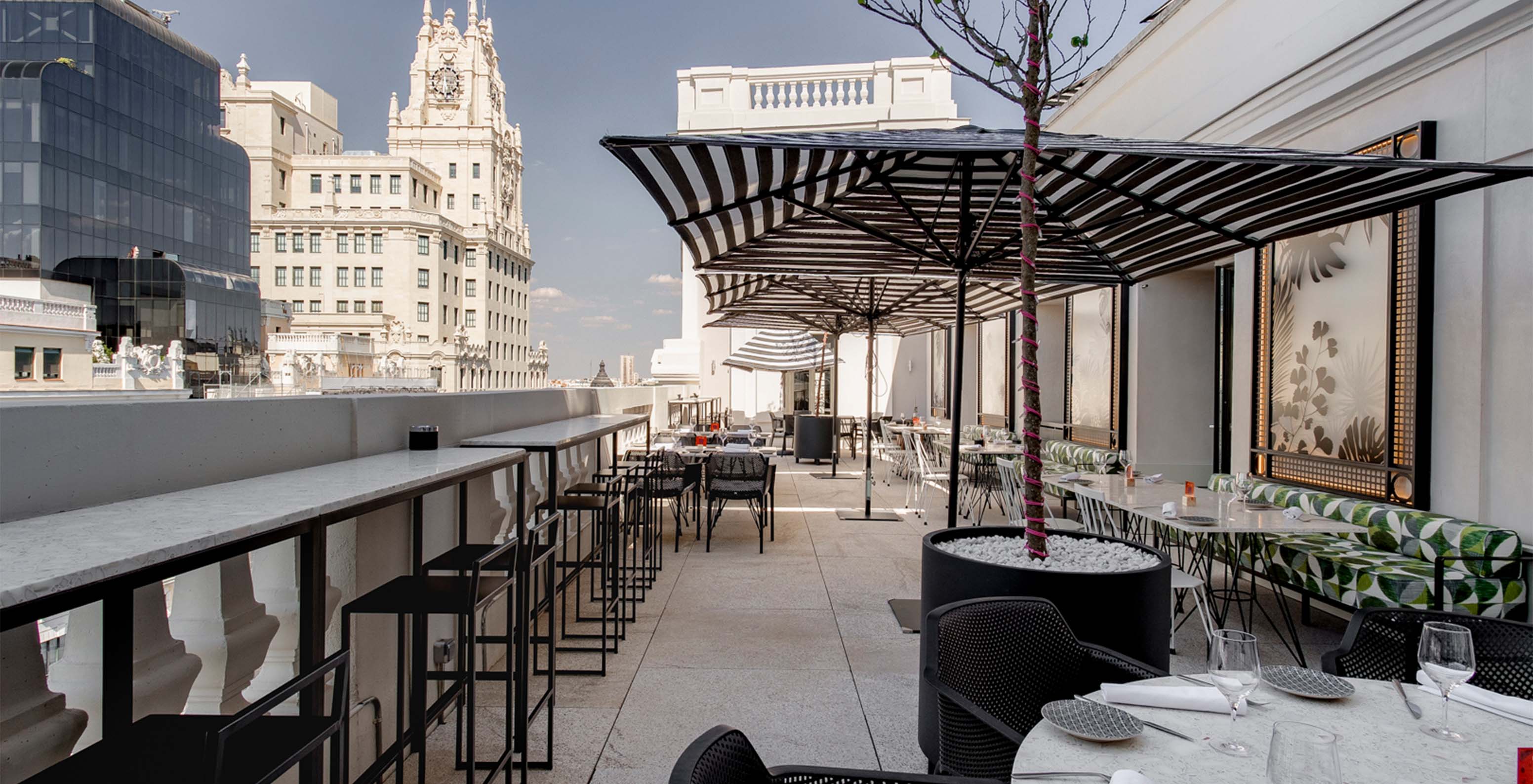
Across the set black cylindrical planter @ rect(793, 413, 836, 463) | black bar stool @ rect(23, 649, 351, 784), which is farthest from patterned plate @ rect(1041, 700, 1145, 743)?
black cylindrical planter @ rect(793, 413, 836, 463)

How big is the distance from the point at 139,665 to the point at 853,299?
8895 millimetres

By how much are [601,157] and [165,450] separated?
2.28 metres

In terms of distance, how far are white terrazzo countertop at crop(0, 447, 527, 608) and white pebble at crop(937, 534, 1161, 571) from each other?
6.85 ft

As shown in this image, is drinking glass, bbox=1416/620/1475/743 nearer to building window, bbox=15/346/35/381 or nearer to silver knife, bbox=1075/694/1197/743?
silver knife, bbox=1075/694/1197/743

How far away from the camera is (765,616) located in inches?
190

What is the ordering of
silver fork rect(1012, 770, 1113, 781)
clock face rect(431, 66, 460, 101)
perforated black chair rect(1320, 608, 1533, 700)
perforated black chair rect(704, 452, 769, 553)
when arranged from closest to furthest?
1. silver fork rect(1012, 770, 1113, 781)
2. perforated black chair rect(1320, 608, 1533, 700)
3. perforated black chair rect(704, 452, 769, 553)
4. clock face rect(431, 66, 460, 101)

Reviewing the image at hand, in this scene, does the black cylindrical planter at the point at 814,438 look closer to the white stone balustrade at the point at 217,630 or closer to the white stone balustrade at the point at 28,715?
the white stone balustrade at the point at 217,630

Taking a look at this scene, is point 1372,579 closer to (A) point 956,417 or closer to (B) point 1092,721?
(A) point 956,417

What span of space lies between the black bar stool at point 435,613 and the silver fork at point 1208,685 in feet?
5.87

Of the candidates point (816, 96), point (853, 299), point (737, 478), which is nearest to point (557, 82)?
point (816, 96)

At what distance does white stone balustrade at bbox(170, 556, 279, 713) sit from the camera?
1.97m

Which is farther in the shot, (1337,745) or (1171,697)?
(1171,697)

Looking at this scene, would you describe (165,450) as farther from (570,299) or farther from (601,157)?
(570,299)

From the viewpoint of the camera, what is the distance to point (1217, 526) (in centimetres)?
402
